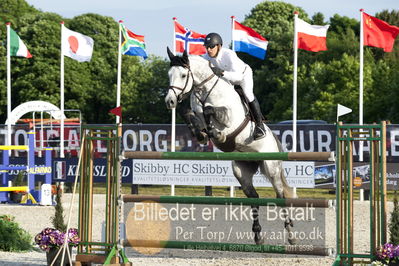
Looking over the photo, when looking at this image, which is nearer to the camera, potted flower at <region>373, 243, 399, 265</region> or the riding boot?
potted flower at <region>373, 243, 399, 265</region>

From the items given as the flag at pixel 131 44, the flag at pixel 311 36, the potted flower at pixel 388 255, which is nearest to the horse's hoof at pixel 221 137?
the potted flower at pixel 388 255

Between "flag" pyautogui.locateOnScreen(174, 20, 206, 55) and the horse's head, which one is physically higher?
"flag" pyautogui.locateOnScreen(174, 20, 206, 55)

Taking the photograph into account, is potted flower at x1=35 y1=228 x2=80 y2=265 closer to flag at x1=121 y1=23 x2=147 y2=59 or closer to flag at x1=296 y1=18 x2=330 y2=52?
flag at x1=296 y1=18 x2=330 y2=52

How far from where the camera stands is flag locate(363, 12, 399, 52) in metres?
15.9

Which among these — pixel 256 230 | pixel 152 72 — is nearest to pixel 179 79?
pixel 256 230

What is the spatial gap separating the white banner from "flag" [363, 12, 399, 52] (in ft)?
9.54

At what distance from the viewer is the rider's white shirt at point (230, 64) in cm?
738

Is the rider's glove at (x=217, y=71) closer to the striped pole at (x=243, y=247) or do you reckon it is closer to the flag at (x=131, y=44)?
the striped pole at (x=243, y=247)

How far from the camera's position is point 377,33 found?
16062mm

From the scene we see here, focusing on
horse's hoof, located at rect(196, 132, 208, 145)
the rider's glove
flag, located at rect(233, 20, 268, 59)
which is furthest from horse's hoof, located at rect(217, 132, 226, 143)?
flag, located at rect(233, 20, 268, 59)

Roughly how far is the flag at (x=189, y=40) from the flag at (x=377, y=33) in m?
3.58

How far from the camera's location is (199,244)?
6730 millimetres

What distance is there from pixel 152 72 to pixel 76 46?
25.9 metres

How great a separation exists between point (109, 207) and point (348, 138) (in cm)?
231
